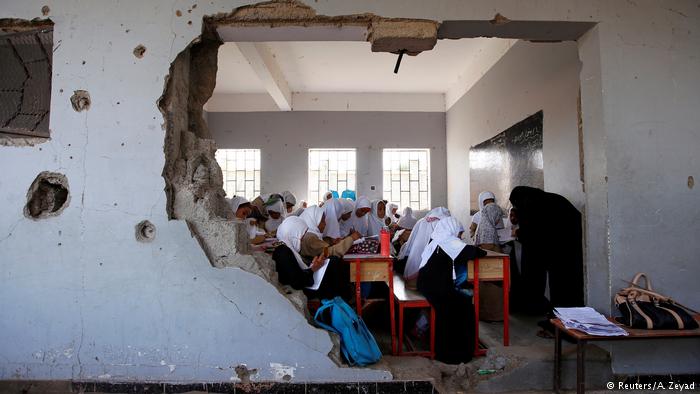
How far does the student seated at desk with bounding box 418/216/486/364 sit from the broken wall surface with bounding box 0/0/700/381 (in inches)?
26.7

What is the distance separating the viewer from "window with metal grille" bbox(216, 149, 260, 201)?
10.5 metres

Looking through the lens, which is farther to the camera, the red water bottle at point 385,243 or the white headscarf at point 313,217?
the white headscarf at point 313,217

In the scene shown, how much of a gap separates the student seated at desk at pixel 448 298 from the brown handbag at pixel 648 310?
3.41 ft

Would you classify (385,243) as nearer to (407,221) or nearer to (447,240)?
(447,240)

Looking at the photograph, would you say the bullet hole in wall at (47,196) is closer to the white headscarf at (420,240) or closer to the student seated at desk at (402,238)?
the white headscarf at (420,240)

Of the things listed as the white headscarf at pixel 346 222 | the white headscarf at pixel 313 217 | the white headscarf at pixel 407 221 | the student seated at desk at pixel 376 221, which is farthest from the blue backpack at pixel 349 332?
the white headscarf at pixel 407 221

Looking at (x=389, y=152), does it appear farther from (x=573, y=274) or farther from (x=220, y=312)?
(x=220, y=312)

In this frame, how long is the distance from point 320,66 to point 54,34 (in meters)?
5.94

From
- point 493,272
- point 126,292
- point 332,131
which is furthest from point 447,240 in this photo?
point 332,131

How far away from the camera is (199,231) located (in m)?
3.05

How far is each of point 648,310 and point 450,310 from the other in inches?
52.4

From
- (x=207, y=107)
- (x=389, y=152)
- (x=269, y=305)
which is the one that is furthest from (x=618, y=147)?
(x=207, y=107)

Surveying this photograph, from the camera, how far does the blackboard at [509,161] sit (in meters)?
5.39

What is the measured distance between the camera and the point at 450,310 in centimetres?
338
